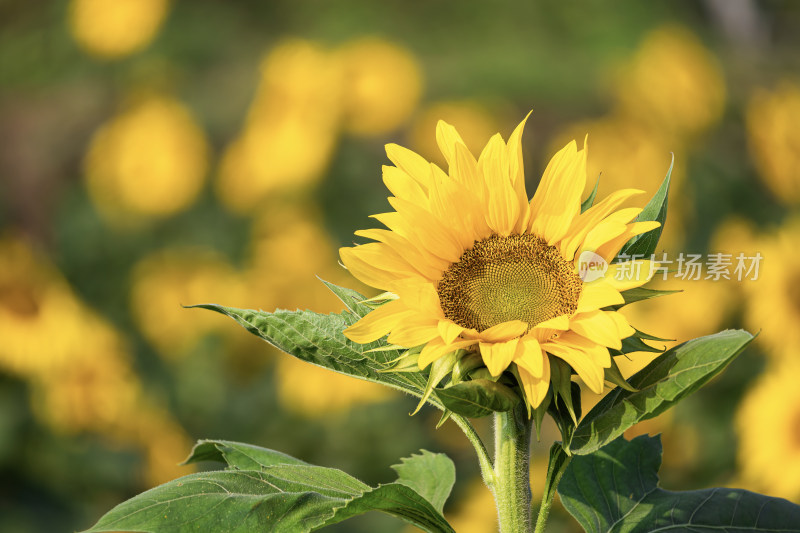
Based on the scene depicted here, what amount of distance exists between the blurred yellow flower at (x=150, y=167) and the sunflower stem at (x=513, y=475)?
2661mm

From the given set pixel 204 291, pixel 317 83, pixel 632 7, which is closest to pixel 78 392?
pixel 204 291

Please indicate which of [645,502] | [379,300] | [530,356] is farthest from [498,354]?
[645,502]

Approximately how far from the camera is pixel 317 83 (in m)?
3.13

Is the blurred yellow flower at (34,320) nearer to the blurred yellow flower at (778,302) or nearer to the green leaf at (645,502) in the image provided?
the blurred yellow flower at (778,302)

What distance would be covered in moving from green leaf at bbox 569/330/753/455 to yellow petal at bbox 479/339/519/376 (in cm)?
8

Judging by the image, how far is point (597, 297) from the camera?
655 mm

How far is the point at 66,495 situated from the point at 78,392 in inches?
11.9

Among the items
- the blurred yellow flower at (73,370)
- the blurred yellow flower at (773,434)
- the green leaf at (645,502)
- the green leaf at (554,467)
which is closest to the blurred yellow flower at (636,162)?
the blurred yellow flower at (773,434)

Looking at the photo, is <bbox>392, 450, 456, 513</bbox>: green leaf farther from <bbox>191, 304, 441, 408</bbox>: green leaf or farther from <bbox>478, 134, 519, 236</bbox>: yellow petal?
<bbox>478, 134, 519, 236</bbox>: yellow petal

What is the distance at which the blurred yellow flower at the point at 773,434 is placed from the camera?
2.15 m

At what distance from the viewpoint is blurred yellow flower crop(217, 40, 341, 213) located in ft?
9.92

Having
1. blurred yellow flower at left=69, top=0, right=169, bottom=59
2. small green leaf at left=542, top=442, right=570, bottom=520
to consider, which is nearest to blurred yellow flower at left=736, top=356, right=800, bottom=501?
small green leaf at left=542, top=442, right=570, bottom=520

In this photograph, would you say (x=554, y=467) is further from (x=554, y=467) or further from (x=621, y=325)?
(x=621, y=325)

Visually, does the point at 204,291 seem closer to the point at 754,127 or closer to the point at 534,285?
the point at 754,127
